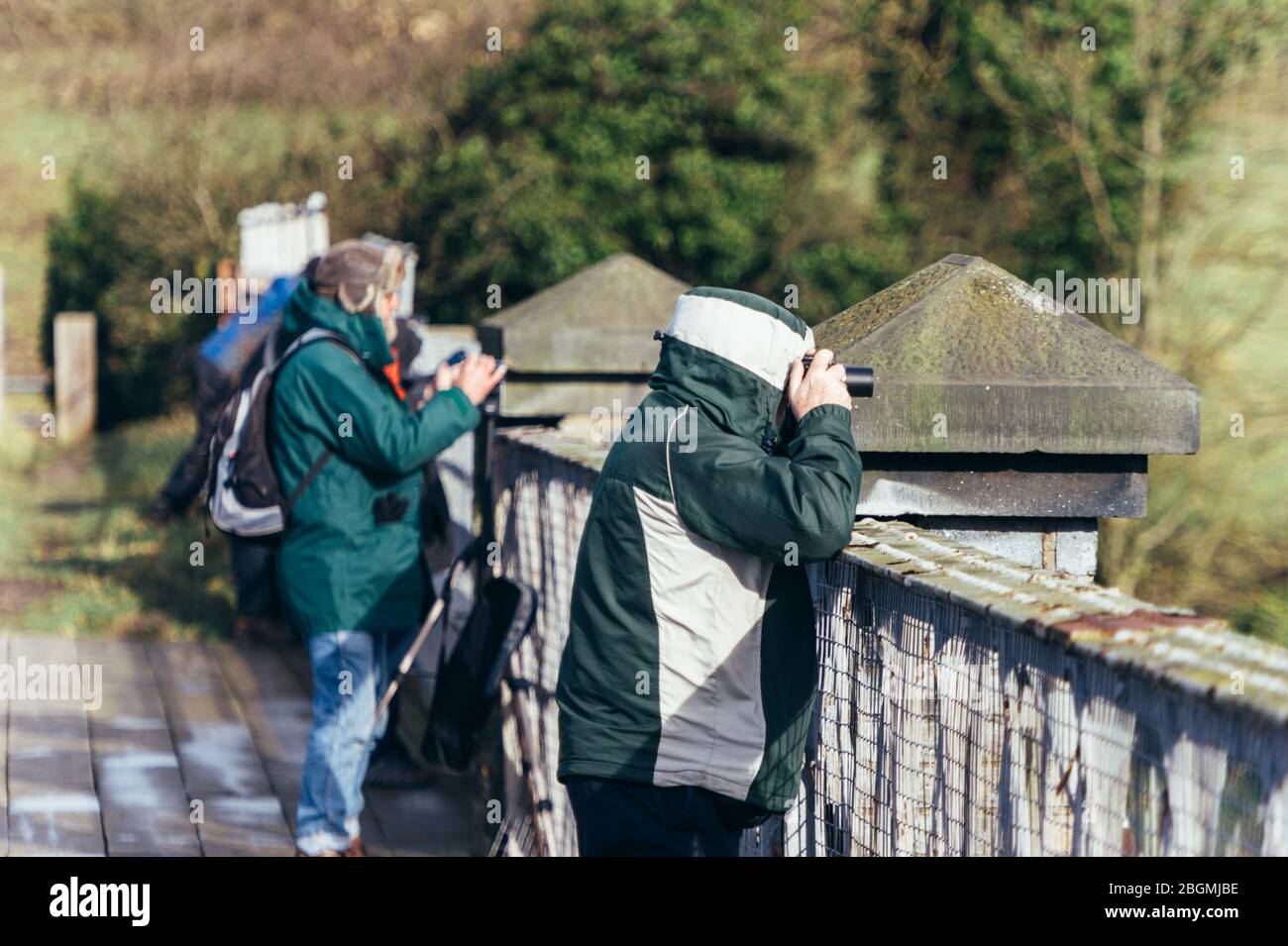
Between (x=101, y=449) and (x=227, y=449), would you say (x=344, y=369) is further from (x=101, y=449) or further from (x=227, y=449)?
(x=101, y=449)

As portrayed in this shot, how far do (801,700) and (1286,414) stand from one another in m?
10.5

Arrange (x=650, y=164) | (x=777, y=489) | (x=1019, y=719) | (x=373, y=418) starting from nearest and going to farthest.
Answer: (x=1019, y=719) → (x=777, y=489) → (x=373, y=418) → (x=650, y=164)

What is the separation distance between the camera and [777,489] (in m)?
2.95

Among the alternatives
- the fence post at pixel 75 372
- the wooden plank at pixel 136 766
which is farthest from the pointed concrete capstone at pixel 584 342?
the fence post at pixel 75 372

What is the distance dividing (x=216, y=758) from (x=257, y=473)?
1855mm

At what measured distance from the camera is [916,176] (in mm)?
15398

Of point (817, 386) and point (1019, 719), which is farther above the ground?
point (817, 386)

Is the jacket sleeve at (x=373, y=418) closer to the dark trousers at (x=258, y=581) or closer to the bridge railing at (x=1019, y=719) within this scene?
the dark trousers at (x=258, y=581)

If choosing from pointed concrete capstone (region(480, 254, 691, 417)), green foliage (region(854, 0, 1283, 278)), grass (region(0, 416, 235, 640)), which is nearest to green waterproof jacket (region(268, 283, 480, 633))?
pointed concrete capstone (region(480, 254, 691, 417))

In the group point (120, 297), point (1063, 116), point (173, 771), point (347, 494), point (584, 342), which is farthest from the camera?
point (120, 297)

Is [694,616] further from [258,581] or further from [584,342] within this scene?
[584,342]

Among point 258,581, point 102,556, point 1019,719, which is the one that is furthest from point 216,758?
point 102,556

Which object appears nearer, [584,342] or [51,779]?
[584,342]

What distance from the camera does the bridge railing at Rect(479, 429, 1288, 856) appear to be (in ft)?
6.33
